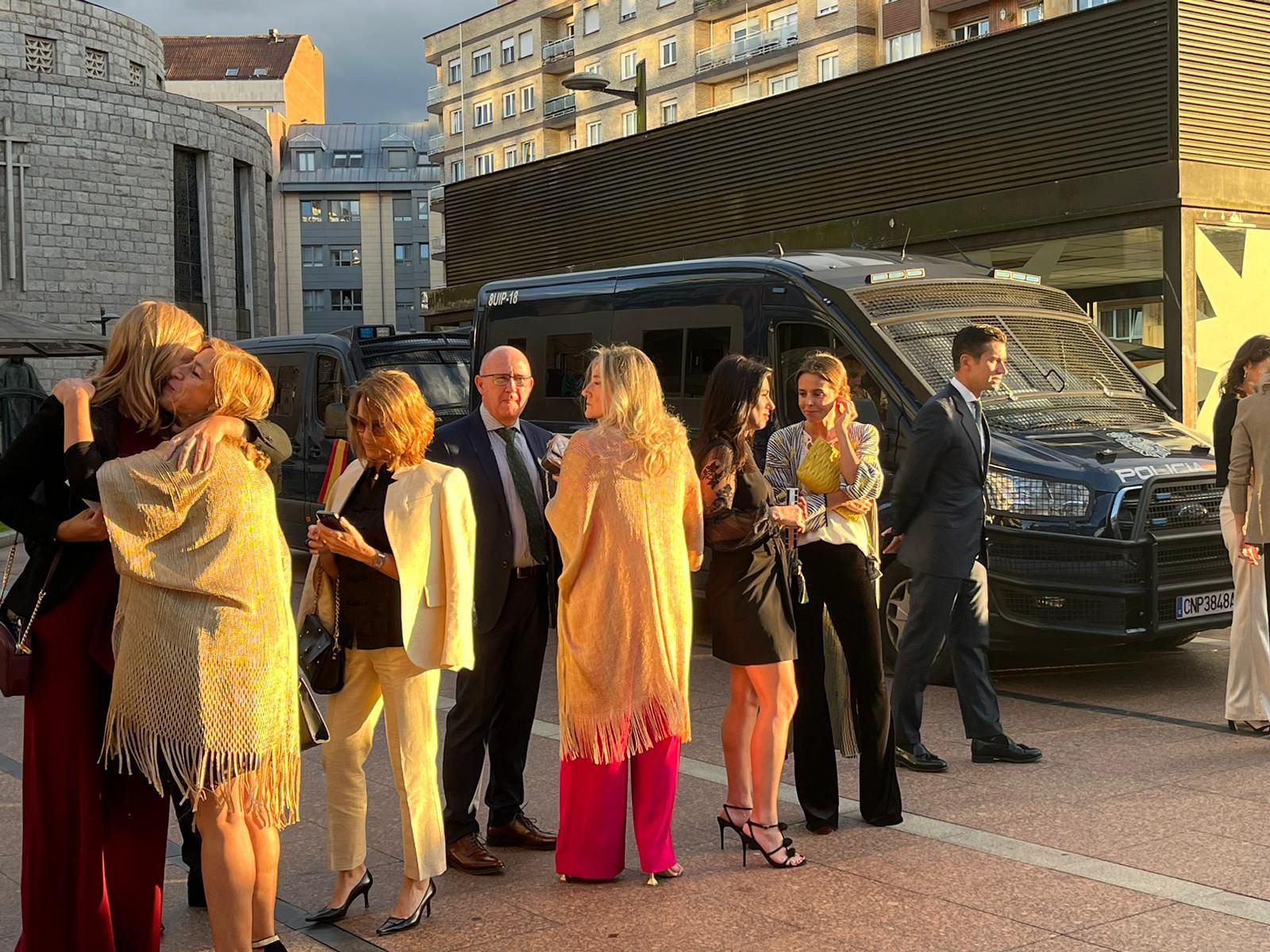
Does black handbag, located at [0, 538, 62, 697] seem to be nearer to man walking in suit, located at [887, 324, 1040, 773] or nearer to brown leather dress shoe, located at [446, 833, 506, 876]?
brown leather dress shoe, located at [446, 833, 506, 876]

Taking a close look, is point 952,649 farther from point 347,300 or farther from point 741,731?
point 347,300

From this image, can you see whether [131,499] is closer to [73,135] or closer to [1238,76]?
[1238,76]

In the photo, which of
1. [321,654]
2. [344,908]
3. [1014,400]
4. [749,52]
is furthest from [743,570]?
[749,52]

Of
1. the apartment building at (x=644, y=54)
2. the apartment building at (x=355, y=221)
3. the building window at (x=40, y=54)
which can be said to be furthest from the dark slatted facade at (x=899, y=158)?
the apartment building at (x=355, y=221)

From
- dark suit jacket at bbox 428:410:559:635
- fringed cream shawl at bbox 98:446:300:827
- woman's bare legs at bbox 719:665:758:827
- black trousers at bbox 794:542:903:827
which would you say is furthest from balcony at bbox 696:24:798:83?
fringed cream shawl at bbox 98:446:300:827

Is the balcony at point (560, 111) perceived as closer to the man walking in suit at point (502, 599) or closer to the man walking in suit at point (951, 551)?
the man walking in suit at point (951, 551)

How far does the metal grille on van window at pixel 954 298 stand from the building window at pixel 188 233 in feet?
152

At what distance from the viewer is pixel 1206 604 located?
8.53m

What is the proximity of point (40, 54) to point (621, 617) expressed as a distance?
51633 millimetres

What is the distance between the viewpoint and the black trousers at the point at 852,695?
5.86 m

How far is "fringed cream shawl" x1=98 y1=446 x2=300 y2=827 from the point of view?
3.90 meters

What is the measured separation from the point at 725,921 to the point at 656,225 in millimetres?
18307

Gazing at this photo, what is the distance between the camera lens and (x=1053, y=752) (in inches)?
279

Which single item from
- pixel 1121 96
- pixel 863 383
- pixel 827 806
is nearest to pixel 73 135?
pixel 1121 96
